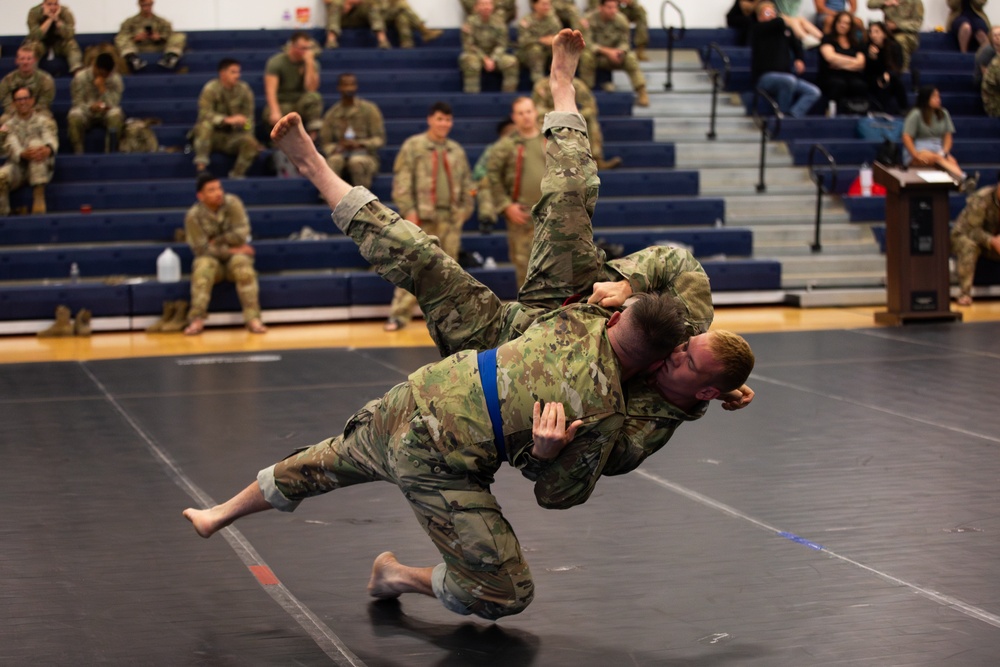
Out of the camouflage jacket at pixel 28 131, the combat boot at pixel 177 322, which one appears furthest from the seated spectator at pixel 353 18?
the combat boot at pixel 177 322

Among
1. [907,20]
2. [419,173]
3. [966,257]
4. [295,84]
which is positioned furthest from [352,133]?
[907,20]

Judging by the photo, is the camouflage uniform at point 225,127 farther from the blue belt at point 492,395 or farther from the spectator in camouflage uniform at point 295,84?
the blue belt at point 492,395

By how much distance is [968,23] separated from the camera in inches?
629

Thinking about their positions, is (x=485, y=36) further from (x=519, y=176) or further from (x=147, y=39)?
(x=519, y=176)

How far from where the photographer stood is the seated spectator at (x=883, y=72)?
46.4 feet

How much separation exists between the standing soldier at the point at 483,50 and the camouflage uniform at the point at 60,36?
12.9 feet

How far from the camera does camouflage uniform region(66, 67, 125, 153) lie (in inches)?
470

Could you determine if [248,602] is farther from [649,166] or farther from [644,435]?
[649,166]

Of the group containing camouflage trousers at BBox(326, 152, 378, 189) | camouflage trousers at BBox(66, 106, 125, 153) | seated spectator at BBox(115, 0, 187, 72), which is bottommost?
camouflage trousers at BBox(326, 152, 378, 189)

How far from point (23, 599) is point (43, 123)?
836 centimetres

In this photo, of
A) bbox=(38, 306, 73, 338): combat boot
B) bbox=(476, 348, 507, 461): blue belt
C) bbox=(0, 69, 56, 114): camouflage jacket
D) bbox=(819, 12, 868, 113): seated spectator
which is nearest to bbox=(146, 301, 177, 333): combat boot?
bbox=(38, 306, 73, 338): combat boot

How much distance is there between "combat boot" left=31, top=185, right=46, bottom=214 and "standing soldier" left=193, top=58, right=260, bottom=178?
54.3 inches

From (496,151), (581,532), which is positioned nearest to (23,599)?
(581,532)

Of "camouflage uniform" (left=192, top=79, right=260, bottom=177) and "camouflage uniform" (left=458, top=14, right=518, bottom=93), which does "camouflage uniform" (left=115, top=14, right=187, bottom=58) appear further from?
"camouflage uniform" (left=458, top=14, right=518, bottom=93)
